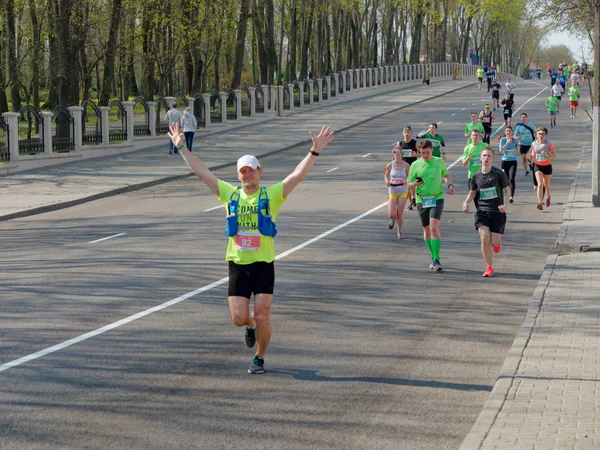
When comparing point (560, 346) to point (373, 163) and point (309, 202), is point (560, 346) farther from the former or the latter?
point (373, 163)

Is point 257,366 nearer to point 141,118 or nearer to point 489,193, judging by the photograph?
point 489,193

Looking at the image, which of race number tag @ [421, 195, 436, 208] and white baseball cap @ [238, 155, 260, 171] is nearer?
white baseball cap @ [238, 155, 260, 171]

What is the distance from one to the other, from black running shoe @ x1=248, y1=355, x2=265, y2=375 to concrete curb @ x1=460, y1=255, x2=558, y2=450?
6.43 ft

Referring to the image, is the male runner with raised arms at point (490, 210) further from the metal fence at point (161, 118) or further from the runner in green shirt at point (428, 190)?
the metal fence at point (161, 118)

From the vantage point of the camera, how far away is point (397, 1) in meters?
82.4

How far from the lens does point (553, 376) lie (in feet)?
28.7

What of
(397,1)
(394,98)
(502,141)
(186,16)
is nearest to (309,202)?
(502,141)

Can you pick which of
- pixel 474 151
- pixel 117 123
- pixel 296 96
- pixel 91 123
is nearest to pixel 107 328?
pixel 474 151

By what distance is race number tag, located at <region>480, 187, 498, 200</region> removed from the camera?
14477 mm

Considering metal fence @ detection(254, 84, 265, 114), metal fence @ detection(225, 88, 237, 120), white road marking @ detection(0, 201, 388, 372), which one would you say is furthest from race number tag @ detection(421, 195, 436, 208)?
metal fence @ detection(254, 84, 265, 114)

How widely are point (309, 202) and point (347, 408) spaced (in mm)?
16235

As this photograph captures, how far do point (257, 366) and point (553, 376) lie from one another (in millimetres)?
2450

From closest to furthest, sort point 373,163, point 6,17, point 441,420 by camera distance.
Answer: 1. point 441,420
2. point 373,163
3. point 6,17

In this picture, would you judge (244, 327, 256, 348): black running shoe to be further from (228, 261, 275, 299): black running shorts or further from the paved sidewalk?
the paved sidewalk
